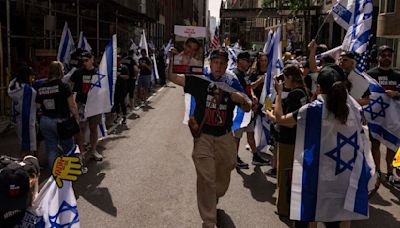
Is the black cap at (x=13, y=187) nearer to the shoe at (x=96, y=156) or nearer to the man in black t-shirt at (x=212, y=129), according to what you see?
the man in black t-shirt at (x=212, y=129)

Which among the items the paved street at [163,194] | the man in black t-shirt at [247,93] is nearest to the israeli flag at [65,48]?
the paved street at [163,194]

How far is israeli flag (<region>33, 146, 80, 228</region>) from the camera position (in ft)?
10.8

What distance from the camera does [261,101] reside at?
8109 mm

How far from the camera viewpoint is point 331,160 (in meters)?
4.07

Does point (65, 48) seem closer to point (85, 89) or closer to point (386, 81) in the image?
point (85, 89)

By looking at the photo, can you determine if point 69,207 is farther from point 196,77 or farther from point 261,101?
point 261,101

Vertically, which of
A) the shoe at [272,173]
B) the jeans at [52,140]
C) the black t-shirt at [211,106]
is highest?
the black t-shirt at [211,106]

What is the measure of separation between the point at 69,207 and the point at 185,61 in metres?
2.26

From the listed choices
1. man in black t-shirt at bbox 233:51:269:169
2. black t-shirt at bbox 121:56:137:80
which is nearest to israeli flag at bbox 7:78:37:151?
A: man in black t-shirt at bbox 233:51:269:169

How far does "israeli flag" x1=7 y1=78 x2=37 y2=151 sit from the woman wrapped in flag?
4.69m

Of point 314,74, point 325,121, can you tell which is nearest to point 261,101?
point 314,74

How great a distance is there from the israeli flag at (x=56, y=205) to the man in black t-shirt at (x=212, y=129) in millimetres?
1780

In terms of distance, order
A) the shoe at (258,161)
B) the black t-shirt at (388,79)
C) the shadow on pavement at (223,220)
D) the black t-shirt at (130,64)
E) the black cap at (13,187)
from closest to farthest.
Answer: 1. the black cap at (13,187)
2. the shadow on pavement at (223,220)
3. the black t-shirt at (388,79)
4. the shoe at (258,161)
5. the black t-shirt at (130,64)

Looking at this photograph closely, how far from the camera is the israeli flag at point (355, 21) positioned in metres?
7.61
